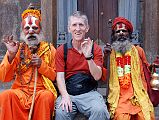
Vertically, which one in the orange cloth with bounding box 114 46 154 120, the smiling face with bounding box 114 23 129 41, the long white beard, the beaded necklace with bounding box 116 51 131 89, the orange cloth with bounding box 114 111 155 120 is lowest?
the orange cloth with bounding box 114 111 155 120

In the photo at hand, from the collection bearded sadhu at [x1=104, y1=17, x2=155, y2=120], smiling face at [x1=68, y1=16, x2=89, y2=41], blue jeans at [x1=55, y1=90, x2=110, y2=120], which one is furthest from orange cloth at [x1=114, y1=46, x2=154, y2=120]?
smiling face at [x1=68, y1=16, x2=89, y2=41]

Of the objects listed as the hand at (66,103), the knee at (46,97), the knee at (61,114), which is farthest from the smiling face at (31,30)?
the knee at (61,114)

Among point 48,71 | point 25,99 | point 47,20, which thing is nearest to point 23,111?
point 25,99

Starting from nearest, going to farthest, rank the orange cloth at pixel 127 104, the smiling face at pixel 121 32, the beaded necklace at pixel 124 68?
the orange cloth at pixel 127 104 < the beaded necklace at pixel 124 68 < the smiling face at pixel 121 32

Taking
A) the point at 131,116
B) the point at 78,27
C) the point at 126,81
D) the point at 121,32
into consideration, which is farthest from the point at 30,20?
the point at 131,116

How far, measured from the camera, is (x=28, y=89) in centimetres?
469

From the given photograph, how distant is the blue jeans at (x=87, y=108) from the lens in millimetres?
4422

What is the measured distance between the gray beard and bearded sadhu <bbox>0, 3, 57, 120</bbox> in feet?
2.21

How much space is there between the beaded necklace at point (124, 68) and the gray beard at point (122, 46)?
0.16ft

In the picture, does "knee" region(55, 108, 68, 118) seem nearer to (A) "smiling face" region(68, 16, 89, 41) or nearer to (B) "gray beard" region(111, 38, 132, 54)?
(A) "smiling face" region(68, 16, 89, 41)

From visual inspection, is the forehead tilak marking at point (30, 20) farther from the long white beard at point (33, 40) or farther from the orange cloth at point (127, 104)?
the orange cloth at point (127, 104)

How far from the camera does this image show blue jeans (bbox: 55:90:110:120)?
442cm

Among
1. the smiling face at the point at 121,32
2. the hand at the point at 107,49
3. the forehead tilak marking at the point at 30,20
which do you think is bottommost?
the hand at the point at 107,49

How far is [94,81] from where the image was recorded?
4754mm
